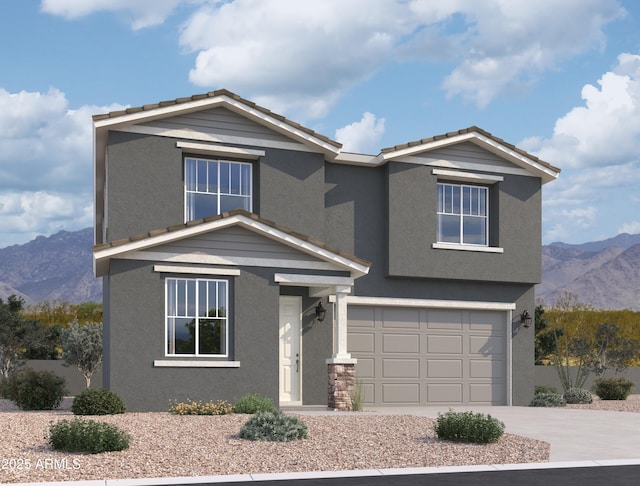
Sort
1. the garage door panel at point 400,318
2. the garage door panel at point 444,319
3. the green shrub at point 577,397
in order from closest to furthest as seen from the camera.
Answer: the garage door panel at point 400,318 → the garage door panel at point 444,319 → the green shrub at point 577,397

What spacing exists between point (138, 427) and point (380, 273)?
9977 millimetres

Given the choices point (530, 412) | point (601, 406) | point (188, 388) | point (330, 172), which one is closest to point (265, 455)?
point (188, 388)

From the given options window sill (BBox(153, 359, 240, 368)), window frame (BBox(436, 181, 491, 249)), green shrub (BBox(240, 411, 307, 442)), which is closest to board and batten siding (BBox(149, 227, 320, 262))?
window sill (BBox(153, 359, 240, 368))

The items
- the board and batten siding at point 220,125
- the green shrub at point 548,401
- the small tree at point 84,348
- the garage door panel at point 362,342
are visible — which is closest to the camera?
the board and batten siding at point 220,125

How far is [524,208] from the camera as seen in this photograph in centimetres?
2484

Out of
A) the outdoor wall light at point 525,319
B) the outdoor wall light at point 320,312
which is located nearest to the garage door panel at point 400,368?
the outdoor wall light at point 320,312

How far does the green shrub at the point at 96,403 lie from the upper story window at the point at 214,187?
5.49m

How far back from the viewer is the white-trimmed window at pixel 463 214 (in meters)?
24.0

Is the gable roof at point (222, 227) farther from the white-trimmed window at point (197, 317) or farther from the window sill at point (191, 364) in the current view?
the window sill at point (191, 364)

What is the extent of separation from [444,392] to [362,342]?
2887 millimetres

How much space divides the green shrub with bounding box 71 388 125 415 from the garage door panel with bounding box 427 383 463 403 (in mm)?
9342

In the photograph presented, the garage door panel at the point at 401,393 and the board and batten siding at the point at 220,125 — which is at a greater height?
the board and batten siding at the point at 220,125

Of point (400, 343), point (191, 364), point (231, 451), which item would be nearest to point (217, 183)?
point (191, 364)

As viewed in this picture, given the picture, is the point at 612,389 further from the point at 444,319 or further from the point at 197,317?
the point at 197,317
